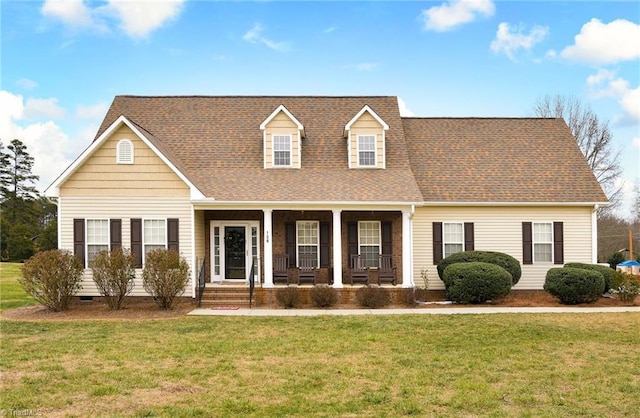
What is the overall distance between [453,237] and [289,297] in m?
6.59

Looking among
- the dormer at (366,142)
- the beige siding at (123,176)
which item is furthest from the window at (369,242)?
the beige siding at (123,176)

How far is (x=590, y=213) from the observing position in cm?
1912

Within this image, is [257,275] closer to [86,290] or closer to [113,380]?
[86,290]

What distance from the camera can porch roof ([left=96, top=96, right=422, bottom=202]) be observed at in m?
17.6

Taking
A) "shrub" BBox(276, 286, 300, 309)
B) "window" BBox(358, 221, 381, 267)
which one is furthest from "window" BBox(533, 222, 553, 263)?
"shrub" BBox(276, 286, 300, 309)

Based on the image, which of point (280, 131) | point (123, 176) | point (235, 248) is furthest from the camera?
point (280, 131)

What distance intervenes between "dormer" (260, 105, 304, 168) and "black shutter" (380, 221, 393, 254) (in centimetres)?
378

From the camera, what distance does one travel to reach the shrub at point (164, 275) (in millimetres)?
15148

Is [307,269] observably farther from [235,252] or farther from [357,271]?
[235,252]

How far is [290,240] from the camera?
738 inches

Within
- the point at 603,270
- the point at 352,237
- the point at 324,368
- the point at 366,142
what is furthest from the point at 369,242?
the point at 324,368

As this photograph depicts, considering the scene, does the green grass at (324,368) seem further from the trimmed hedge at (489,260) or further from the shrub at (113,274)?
the trimmed hedge at (489,260)

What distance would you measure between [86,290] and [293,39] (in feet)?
37.5

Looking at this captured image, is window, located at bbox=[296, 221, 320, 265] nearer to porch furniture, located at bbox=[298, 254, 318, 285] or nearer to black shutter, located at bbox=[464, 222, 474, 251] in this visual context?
porch furniture, located at bbox=[298, 254, 318, 285]
